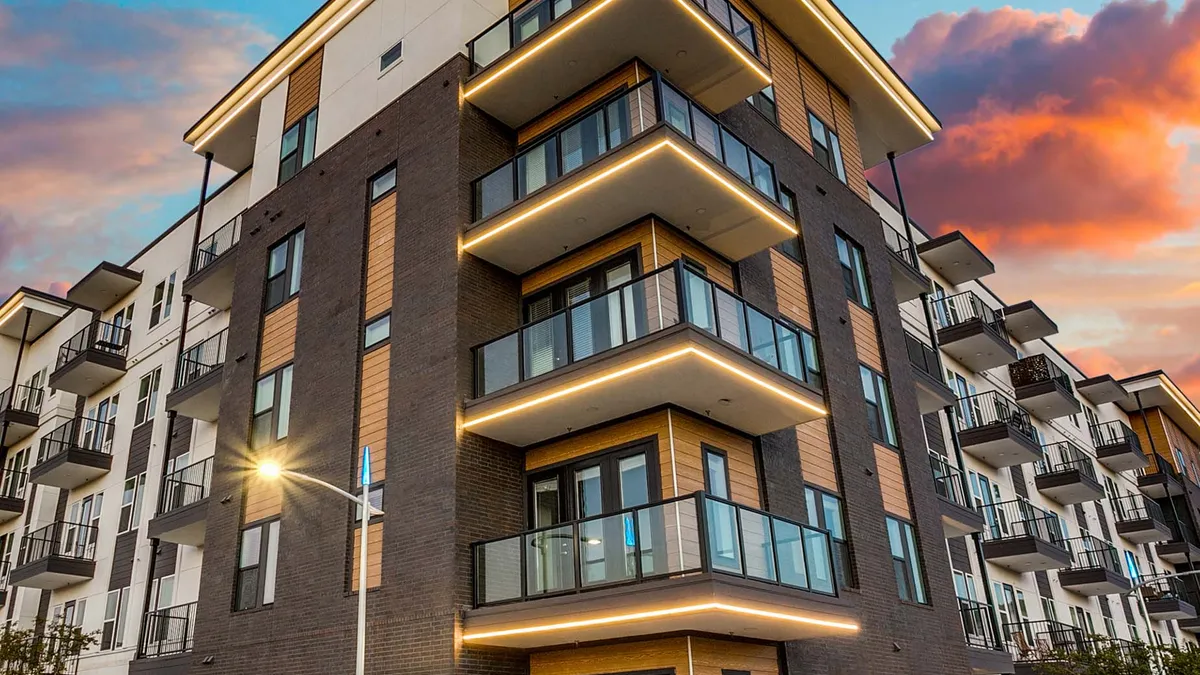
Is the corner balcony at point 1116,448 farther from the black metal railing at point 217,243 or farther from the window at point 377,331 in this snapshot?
the black metal railing at point 217,243

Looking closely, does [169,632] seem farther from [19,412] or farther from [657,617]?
[19,412]

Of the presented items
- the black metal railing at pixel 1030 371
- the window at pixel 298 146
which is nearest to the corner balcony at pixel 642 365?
the window at pixel 298 146

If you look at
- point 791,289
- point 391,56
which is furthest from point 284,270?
point 791,289

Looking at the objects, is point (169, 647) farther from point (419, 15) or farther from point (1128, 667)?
point (1128, 667)

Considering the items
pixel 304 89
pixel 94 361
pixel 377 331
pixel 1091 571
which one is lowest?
pixel 1091 571

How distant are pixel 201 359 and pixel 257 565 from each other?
8598mm

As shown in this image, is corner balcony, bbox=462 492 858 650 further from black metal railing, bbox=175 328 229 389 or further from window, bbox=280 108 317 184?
black metal railing, bbox=175 328 229 389

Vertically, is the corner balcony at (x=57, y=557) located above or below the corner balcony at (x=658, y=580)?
above

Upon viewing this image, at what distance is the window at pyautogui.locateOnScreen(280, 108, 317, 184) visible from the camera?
2195cm

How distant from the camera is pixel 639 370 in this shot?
13.7 m

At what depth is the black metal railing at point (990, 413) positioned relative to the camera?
1212 inches

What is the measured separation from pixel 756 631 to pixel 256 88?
19248mm

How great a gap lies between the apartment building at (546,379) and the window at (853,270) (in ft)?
0.22

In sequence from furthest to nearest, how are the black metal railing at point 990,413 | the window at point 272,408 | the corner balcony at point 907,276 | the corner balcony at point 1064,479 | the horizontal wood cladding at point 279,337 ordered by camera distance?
the corner balcony at point 1064,479 < the black metal railing at point 990,413 < the corner balcony at point 907,276 < the horizontal wood cladding at point 279,337 < the window at point 272,408
